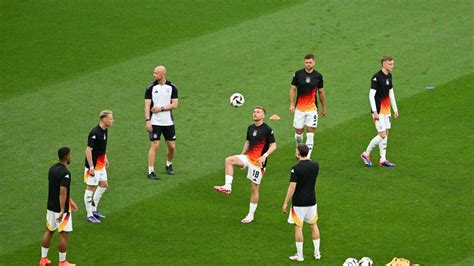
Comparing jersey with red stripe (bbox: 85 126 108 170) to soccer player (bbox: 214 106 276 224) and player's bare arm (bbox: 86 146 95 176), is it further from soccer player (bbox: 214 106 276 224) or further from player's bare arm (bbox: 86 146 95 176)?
soccer player (bbox: 214 106 276 224)

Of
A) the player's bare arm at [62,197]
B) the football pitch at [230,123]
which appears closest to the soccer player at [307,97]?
the football pitch at [230,123]

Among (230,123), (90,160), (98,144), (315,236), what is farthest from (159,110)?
(315,236)

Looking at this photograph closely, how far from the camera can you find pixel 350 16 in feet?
103

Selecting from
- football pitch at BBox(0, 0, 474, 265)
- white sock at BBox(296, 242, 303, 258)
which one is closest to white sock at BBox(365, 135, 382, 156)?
football pitch at BBox(0, 0, 474, 265)

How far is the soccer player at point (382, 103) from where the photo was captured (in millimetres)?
22297

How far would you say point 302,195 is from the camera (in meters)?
17.8

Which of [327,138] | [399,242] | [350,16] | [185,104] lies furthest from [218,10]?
[399,242]

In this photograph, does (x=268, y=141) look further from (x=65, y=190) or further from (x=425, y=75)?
(x=425, y=75)

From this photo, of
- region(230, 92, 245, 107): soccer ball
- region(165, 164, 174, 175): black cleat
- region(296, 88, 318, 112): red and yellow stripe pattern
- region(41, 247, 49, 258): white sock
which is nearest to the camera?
region(41, 247, 49, 258): white sock

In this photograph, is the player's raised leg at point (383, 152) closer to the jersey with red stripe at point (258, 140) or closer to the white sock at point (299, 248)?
the jersey with red stripe at point (258, 140)

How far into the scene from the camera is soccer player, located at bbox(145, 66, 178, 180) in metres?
21.5

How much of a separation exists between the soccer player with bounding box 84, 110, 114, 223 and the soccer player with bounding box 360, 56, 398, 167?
20.7ft

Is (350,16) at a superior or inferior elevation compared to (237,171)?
superior

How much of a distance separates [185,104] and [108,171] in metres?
4.35
